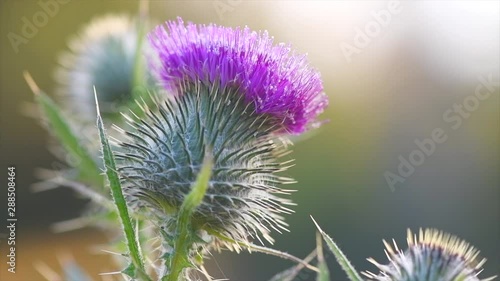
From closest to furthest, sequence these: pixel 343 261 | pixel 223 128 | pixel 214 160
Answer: pixel 343 261 → pixel 214 160 → pixel 223 128

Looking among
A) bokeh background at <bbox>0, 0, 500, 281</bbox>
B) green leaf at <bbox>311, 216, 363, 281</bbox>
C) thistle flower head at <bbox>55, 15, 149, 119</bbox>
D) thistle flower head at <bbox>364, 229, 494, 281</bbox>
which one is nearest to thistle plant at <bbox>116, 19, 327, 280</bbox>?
green leaf at <bbox>311, 216, 363, 281</bbox>

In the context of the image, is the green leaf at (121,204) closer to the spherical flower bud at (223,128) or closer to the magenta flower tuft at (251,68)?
the spherical flower bud at (223,128)

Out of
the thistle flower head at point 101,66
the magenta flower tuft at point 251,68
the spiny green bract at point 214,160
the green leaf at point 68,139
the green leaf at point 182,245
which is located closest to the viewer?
the green leaf at point 182,245

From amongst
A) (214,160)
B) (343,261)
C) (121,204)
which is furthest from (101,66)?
(343,261)

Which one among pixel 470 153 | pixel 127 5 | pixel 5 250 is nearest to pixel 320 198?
pixel 470 153

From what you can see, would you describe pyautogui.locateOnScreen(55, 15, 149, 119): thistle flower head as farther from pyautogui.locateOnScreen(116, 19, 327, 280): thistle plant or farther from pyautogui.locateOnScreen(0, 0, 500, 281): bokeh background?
pyautogui.locateOnScreen(0, 0, 500, 281): bokeh background

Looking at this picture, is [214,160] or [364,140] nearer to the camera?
[214,160]

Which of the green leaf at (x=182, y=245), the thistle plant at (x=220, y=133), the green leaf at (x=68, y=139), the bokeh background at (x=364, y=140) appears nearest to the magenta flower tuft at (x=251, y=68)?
the thistle plant at (x=220, y=133)

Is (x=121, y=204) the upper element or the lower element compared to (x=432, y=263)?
upper

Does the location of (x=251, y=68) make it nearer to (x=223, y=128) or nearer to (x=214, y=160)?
(x=223, y=128)
